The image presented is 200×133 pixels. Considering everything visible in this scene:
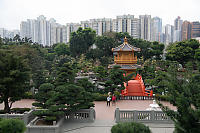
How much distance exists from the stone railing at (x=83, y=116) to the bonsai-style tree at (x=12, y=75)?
300cm

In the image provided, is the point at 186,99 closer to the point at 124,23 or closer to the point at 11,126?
the point at 11,126

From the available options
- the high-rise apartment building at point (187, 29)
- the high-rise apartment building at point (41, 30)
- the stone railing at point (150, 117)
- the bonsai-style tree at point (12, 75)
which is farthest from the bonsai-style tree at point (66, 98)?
the high-rise apartment building at point (187, 29)

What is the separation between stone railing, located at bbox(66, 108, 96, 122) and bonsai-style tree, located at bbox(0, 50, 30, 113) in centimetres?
300

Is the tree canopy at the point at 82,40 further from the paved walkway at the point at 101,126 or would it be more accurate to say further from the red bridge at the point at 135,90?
the paved walkway at the point at 101,126

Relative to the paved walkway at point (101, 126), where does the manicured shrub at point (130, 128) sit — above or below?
above

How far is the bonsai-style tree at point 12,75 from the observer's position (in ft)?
32.3

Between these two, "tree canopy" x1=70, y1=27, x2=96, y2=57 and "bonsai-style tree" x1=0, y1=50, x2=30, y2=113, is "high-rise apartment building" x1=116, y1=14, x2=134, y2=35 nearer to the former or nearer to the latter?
"tree canopy" x1=70, y1=27, x2=96, y2=57

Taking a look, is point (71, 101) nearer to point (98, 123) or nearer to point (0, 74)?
point (98, 123)

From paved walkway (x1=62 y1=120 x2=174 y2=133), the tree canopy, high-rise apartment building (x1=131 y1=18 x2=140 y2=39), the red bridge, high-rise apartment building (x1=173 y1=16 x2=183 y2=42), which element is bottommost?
paved walkway (x1=62 y1=120 x2=174 y2=133)

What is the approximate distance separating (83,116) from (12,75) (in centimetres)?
430

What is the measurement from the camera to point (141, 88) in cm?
1936

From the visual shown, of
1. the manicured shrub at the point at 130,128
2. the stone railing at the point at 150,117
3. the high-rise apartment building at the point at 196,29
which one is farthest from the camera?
the high-rise apartment building at the point at 196,29

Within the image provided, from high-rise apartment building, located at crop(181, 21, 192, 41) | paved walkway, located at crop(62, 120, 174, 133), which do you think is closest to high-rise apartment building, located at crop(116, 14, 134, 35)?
high-rise apartment building, located at crop(181, 21, 192, 41)

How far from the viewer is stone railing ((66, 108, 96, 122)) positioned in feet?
33.7
